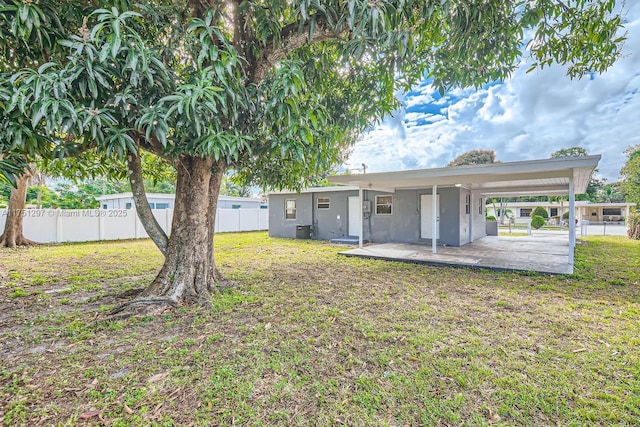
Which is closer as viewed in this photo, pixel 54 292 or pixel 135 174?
pixel 135 174

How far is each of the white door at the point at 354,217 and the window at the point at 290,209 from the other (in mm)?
3054

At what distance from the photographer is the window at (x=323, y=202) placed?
45.4 ft

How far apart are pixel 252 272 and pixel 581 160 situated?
275 inches

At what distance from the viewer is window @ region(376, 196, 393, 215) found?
12.2m

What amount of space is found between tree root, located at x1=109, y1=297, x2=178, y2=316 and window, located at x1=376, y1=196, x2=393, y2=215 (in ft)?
30.7

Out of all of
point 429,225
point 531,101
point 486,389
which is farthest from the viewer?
point 531,101

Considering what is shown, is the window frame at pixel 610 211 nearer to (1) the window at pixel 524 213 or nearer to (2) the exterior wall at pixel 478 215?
(1) the window at pixel 524 213

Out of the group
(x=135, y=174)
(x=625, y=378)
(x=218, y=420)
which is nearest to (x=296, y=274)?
(x=135, y=174)

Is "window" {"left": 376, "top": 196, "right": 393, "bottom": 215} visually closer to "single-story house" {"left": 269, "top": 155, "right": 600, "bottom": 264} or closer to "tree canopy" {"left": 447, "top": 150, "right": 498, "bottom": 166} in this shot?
"single-story house" {"left": 269, "top": 155, "right": 600, "bottom": 264}

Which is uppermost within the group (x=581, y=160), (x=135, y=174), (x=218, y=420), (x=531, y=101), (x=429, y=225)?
(x=531, y=101)

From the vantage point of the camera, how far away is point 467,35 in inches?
157

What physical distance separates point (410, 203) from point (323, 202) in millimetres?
3994

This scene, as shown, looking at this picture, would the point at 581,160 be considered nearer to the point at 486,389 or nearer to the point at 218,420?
the point at 486,389

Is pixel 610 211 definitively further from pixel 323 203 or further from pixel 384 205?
pixel 323 203
